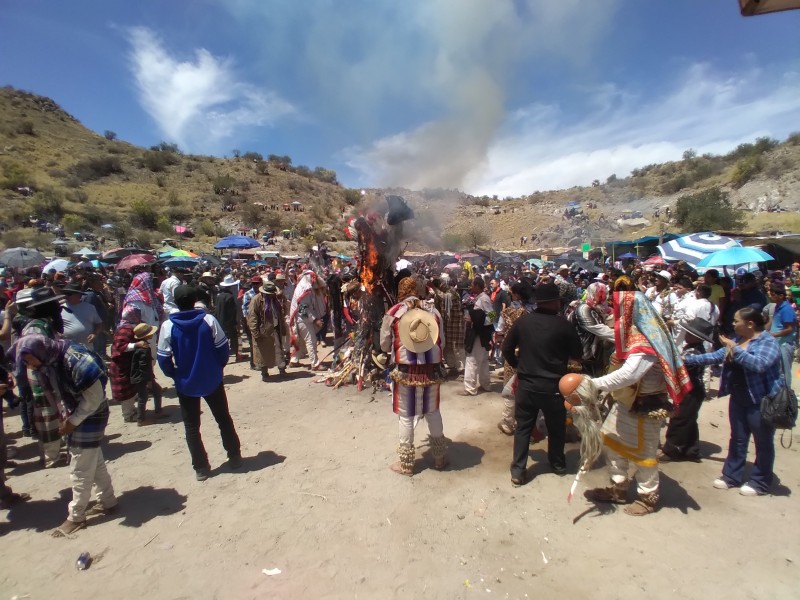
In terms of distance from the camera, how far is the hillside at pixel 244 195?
1249 inches

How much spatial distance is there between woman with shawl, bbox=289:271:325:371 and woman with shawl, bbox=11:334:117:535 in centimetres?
497

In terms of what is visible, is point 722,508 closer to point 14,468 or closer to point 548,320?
point 548,320

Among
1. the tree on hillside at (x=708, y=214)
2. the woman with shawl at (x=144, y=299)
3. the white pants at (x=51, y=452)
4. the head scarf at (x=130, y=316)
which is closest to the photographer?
the white pants at (x=51, y=452)

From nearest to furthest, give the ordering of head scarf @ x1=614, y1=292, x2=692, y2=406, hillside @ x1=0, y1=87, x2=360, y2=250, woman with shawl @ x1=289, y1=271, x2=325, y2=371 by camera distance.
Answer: head scarf @ x1=614, y1=292, x2=692, y2=406 → woman with shawl @ x1=289, y1=271, x2=325, y2=371 → hillside @ x1=0, y1=87, x2=360, y2=250

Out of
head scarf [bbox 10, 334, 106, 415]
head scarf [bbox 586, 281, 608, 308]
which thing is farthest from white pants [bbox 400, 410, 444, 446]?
head scarf [bbox 10, 334, 106, 415]

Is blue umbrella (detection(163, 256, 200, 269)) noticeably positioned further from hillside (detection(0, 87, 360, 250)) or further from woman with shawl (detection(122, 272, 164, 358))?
hillside (detection(0, 87, 360, 250))

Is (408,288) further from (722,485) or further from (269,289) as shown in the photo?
(269,289)

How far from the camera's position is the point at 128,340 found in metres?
5.62

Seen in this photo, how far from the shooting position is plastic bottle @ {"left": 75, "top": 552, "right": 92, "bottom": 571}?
10.4 feet

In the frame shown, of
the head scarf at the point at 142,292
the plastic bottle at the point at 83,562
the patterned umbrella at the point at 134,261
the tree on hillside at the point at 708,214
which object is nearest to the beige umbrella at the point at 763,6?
the plastic bottle at the point at 83,562

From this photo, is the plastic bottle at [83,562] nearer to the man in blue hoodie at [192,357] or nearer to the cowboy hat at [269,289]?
the man in blue hoodie at [192,357]

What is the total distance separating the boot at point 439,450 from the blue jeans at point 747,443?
105 inches

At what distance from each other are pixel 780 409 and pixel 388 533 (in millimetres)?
3430

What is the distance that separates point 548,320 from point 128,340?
17.7ft
